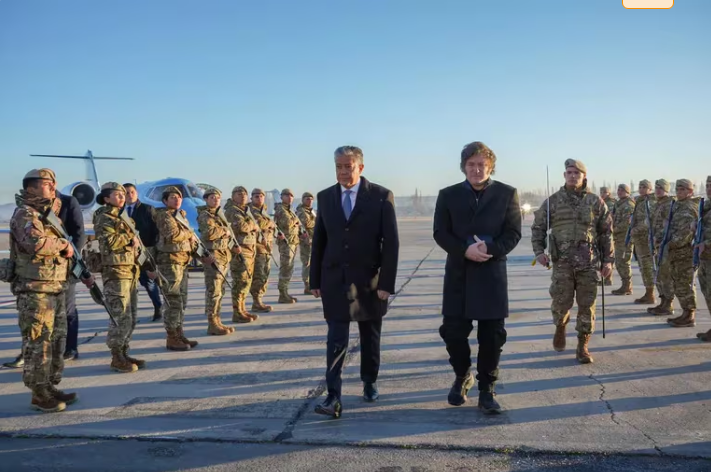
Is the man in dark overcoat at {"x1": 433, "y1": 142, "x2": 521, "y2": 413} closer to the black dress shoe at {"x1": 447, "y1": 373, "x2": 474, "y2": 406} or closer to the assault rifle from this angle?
the black dress shoe at {"x1": 447, "y1": 373, "x2": 474, "y2": 406}

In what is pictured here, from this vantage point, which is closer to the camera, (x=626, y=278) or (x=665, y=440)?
(x=665, y=440)

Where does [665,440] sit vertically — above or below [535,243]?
below

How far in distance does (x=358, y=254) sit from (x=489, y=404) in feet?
4.73

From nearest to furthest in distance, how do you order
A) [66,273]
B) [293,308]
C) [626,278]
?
1. [66,273]
2. [293,308]
3. [626,278]

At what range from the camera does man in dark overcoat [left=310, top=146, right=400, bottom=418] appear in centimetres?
→ 402

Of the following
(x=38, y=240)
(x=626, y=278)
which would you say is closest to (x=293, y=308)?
(x=38, y=240)

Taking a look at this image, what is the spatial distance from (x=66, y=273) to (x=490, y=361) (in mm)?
3401

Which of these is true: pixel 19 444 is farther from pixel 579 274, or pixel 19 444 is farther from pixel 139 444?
pixel 579 274

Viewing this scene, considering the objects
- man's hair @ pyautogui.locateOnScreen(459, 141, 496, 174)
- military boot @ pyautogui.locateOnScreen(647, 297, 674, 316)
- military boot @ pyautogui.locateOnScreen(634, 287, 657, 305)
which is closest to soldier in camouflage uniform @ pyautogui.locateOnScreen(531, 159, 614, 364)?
man's hair @ pyautogui.locateOnScreen(459, 141, 496, 174)

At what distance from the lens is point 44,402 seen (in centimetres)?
416

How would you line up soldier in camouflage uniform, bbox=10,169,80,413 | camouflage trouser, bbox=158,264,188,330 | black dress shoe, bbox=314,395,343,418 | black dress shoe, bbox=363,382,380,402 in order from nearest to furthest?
1. black dress shoe, bbox=314,395,343,418
2. soldier in camouflage uniform, bbox=10,169,80,413
3. black dress shoe, bbox=363,382,380,402
4. camouflage trouser, bbox=158,264,188,330

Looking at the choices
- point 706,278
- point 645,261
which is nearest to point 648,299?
point 645,261

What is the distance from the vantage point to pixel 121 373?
5.26m

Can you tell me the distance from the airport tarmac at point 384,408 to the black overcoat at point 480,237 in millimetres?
807
